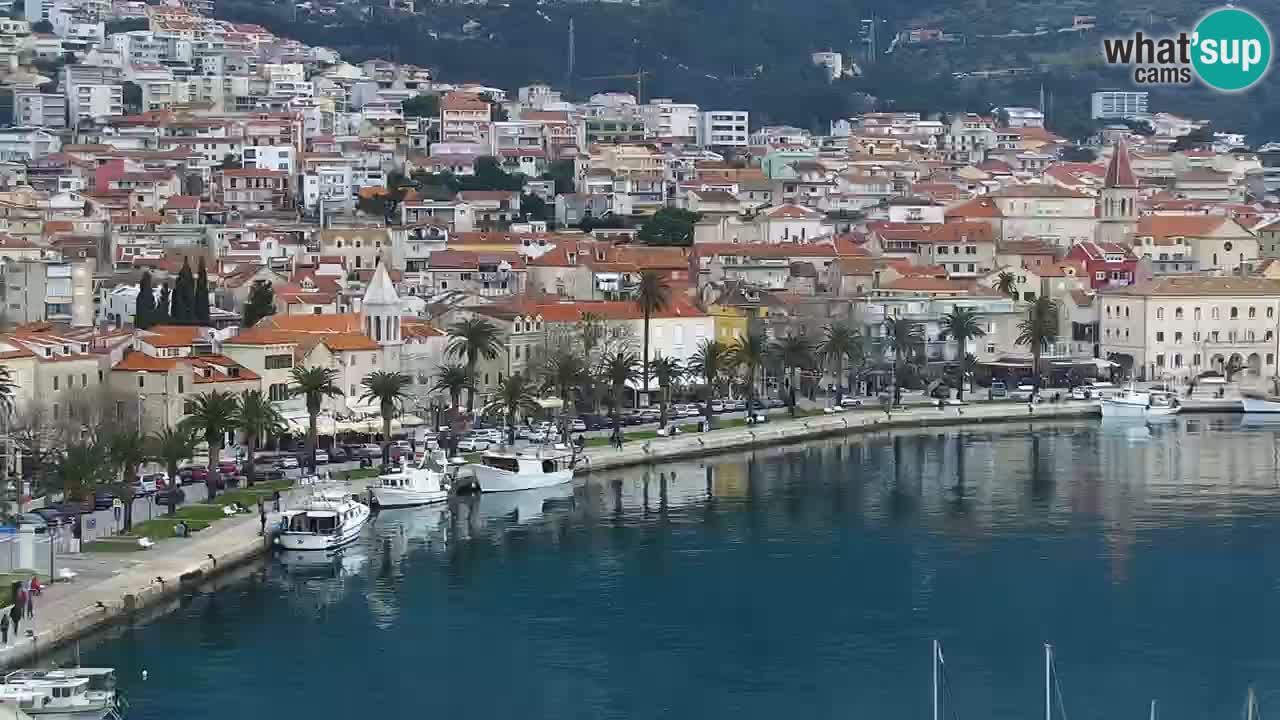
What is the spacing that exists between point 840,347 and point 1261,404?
28.2 feet

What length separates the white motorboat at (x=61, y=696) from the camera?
26031 millimetres

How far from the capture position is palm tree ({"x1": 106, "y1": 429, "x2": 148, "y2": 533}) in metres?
35.8

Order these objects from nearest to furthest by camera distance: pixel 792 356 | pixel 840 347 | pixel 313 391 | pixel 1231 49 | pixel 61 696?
pixel 61 696, pixel 313 391, pixel 792 356, pixel 840 347, pixel 1231 49

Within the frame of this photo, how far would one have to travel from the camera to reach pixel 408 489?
41.1m

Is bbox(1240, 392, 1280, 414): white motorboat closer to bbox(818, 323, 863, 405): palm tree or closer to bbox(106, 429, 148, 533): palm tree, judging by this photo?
bbox(818, 323, 863, 405): palm tree

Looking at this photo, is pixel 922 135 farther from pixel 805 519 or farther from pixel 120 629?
pixel 120 629

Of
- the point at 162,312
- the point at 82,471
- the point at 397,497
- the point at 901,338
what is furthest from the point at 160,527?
the point at 901,338

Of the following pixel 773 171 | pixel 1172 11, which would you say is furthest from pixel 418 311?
pixel 1172 11

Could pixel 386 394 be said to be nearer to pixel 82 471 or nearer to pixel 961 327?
pixel 82 471

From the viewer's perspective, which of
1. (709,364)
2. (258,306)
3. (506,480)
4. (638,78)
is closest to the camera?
(506,480)

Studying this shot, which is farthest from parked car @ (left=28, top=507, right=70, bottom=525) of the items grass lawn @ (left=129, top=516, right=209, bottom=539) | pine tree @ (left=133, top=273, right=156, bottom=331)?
pine tree @ (left=133, top=273, right=156, bottom=331)

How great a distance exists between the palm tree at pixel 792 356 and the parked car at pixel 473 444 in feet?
28.9

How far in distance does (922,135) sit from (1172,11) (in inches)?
1865

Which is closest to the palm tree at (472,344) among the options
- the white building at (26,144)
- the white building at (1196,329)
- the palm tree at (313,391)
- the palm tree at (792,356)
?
the palm tree at (313,391)
